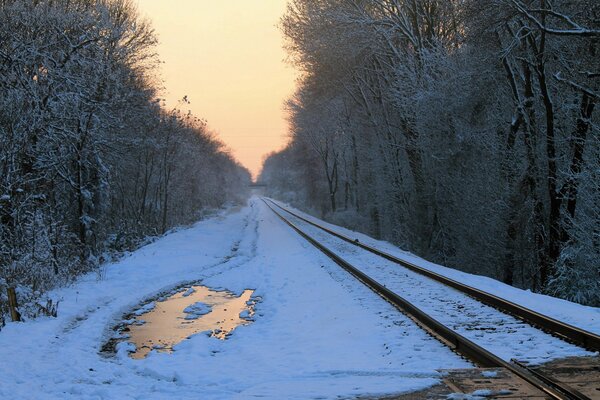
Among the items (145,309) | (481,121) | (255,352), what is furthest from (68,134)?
(481,121)

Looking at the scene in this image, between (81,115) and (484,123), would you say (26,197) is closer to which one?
(81,115)

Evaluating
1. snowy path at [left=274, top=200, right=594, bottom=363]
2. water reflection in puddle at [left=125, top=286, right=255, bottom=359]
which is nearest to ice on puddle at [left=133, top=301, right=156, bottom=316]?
water reflection in puddle at [left=125, top=286, right=255, bottom=359]

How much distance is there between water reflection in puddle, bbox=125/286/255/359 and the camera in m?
8.44

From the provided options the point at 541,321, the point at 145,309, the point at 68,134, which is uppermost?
the point at 68,134

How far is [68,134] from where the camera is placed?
1664cm

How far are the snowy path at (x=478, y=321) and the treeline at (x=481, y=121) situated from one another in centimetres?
445

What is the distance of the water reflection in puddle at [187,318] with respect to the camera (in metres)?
8.44

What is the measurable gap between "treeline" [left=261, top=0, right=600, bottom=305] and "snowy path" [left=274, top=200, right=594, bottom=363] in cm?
445

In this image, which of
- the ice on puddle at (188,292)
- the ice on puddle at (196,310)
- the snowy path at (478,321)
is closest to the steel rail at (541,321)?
the snowy path at (478,321)

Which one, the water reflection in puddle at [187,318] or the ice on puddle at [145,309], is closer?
the water reflection in puddle at [187,318]

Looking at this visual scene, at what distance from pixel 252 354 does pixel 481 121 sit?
16.8 meters

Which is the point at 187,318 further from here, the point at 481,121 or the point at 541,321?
the point at 481,121

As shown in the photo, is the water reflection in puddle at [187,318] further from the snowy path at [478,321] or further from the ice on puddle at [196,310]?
the snowy path at [478,321]

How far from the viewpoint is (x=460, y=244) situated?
2273cm
